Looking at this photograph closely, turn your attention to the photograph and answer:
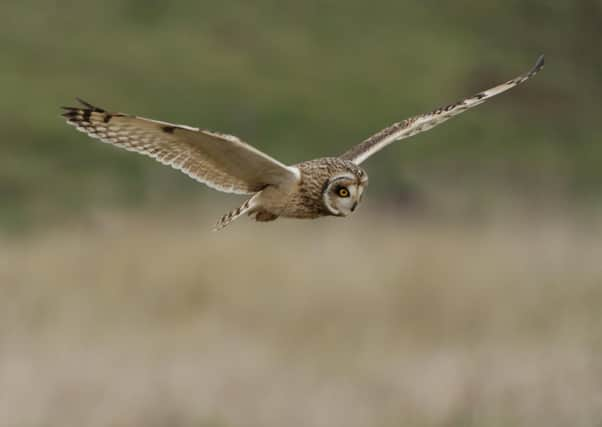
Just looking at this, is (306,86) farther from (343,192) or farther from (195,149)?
(343,192)

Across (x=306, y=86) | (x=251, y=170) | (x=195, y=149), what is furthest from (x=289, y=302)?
(x=306, y=86)

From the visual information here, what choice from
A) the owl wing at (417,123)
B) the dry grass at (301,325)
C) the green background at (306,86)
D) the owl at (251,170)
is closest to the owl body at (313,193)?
the owl at (251,170)

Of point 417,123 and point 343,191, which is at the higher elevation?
point 417,123

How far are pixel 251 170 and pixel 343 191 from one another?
252mm

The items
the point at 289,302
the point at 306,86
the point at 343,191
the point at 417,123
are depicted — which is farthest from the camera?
the point at 306,86

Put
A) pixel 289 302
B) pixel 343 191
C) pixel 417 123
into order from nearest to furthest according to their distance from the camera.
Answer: pixel 343 191
pixel 417 123
pixel 289 302

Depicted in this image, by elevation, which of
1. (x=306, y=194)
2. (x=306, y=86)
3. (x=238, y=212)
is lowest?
(x=238, y=212)

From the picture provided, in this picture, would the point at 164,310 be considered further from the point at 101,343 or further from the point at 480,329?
the point at 480,329

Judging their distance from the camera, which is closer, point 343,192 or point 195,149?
point 343,192

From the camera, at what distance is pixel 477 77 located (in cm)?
3075

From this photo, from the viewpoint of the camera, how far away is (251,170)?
13.4 ft

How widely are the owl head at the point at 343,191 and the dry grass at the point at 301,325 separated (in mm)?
6356

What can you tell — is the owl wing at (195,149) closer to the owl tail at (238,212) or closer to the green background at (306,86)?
the owl tail at (238,212)

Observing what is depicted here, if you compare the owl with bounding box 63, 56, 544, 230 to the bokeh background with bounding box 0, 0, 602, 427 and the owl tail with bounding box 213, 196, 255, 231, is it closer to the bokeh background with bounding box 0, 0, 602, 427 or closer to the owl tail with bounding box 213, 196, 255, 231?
the owl tail with bounding box 213, 196, 255, 231
